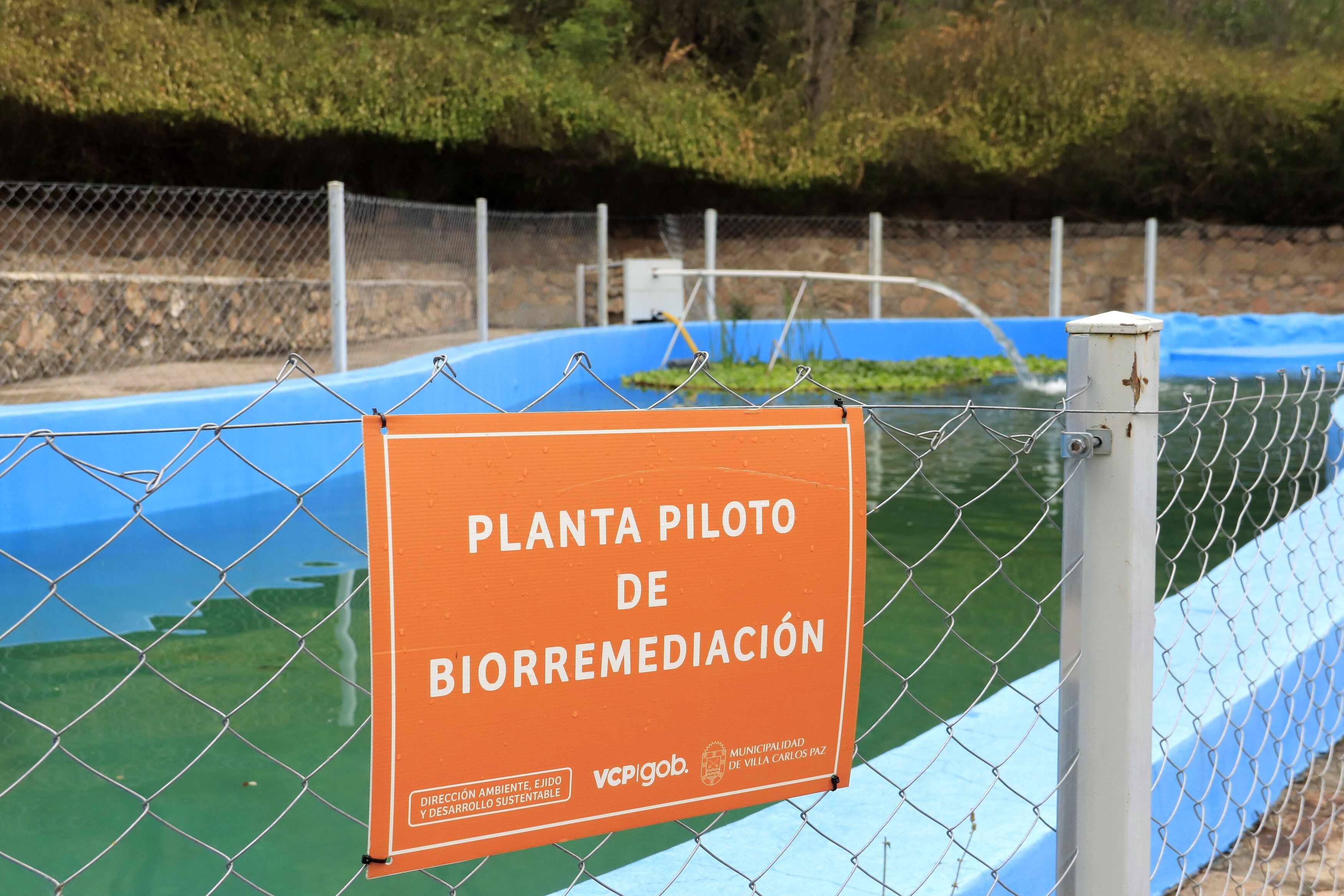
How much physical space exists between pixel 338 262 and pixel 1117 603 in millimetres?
6450

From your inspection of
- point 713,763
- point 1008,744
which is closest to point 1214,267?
point 1008,744

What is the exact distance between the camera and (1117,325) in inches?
59.2

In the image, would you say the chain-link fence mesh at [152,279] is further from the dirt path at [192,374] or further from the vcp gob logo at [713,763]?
the vcp gob logo at [713,763]

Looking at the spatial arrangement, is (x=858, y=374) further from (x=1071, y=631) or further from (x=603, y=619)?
(x=603, y=619)

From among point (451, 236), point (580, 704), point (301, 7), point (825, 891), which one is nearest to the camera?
point (580, 704)

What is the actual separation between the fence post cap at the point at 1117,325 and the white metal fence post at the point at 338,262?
20.3 feet

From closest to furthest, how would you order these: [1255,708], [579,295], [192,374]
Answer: [1255,708]
[192,374]
[579,295]

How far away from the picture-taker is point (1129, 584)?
4.88 ft

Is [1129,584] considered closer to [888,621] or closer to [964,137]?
[888,621]

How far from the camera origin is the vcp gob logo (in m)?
1.23

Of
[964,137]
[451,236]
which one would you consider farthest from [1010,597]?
[964,137]

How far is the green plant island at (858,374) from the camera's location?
11.0 meters

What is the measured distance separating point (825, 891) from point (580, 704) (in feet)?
2.32

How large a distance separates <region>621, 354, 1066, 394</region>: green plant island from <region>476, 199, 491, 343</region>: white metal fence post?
1703 millimetres
